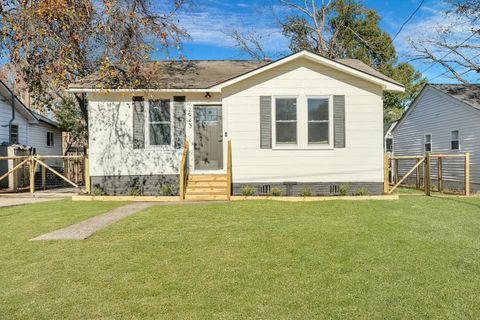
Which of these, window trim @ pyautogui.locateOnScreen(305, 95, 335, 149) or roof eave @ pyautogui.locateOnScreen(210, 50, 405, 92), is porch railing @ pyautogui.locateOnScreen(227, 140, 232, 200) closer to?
roof eave @ pyautogui.locateOnScreen(210, 50, 405, 92)

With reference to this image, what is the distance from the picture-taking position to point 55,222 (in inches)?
274

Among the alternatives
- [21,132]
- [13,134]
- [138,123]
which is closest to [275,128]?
[138,123]

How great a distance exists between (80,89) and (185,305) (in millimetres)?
9201

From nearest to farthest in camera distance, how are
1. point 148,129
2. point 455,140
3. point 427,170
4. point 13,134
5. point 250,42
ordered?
1. point 148,129
2. point 427,170
3. point 455,140
4. point 13,134
5. point 250,42

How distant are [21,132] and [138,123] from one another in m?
11.0

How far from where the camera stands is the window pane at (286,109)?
10719 mm

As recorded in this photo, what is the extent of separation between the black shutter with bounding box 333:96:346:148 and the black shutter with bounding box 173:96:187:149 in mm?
4771

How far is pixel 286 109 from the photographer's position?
35.3ft

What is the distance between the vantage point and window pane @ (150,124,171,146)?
11.1m

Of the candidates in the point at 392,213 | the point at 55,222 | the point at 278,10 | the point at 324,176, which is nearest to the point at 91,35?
the point at 55,222

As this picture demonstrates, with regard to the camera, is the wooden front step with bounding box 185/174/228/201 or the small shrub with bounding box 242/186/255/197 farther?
the small shrub with bounding box 242/186/255/197

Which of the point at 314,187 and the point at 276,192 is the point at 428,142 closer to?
the point at 314,187

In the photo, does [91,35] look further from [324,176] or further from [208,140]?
[324,176]

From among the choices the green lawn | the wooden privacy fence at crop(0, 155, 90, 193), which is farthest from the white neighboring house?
the green lawn
